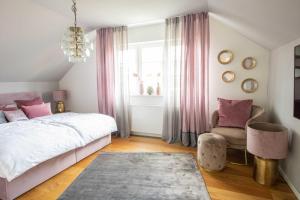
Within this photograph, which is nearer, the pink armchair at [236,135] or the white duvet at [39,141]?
the white duvet at [39,141]

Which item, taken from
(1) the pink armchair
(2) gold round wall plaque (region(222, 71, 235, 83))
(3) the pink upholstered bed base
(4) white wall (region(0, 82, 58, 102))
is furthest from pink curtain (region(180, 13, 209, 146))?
(4) white wall (region(0, 82, 58, 102))

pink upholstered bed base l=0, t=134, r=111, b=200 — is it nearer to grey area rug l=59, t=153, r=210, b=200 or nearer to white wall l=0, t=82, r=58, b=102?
grey area rug l=59, t=153, r=210, b=200

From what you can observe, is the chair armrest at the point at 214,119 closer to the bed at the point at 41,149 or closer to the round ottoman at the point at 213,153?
the round ottoman at the point at 213,153

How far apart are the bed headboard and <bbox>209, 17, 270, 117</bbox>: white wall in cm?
399

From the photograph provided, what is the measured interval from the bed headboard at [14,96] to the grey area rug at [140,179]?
91.2 inches

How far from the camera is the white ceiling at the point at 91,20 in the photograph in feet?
6.42

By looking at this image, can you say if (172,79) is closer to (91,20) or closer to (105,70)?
(105,70)

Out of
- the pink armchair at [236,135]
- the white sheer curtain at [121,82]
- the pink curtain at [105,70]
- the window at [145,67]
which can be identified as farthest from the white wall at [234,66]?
the pink curtain at [105,70]

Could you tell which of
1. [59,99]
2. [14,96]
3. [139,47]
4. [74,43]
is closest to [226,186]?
[74,43]

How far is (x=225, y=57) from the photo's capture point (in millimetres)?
3322

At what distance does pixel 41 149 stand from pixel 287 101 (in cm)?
309

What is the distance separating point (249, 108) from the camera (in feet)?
9.62

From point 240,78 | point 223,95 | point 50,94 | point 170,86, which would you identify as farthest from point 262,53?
point 50,94

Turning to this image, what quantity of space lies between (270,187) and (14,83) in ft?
16.5
